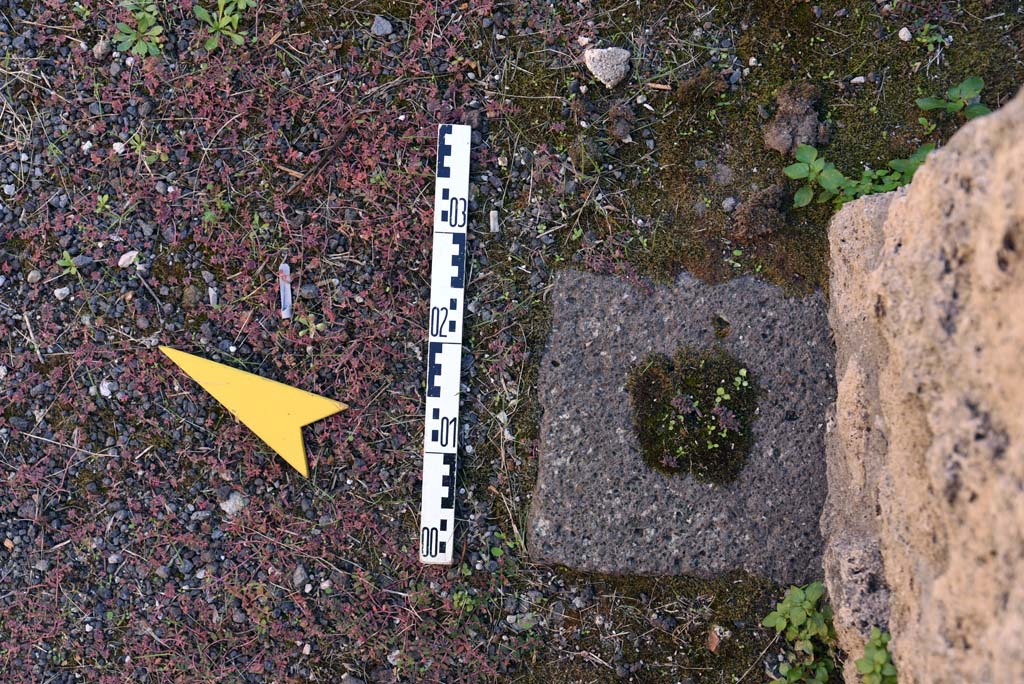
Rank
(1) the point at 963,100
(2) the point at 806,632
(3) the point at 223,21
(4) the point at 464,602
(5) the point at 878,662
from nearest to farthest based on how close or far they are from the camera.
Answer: (5) the point at 878,662 < (2) the point at 806,632 < (1) the point at 963,100 < (4) the point at 464,602 < (3) the point at 223,21

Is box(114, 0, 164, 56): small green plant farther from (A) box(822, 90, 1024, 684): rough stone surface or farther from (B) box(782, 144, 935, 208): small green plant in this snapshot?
(A) box(822, 90, 1024, 684): rough stone surface

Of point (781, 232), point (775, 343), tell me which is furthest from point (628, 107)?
point (775, 343)

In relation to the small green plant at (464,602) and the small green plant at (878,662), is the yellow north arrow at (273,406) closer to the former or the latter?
the small green plant at (464,602)

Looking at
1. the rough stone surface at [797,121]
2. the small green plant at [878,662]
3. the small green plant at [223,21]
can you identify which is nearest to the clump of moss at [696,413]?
the small green plant at [878,662]

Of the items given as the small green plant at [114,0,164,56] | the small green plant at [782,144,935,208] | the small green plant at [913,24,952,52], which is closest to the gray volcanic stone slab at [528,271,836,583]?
the small green plant at [782,144,935,208]

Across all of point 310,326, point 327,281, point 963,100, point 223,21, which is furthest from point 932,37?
point 223,21

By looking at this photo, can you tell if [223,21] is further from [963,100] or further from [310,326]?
[963,100]
